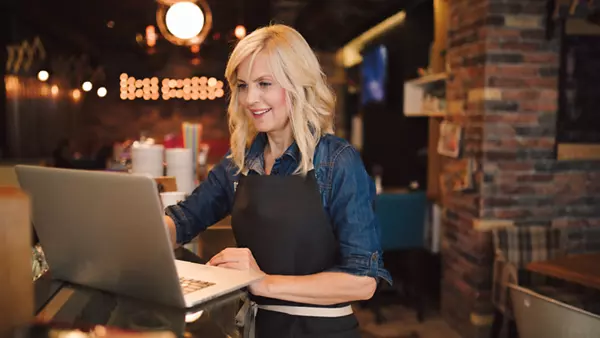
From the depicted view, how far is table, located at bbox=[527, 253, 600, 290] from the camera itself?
2.48 m

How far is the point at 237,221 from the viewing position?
154 cm

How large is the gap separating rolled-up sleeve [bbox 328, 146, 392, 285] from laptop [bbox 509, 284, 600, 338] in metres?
0.78

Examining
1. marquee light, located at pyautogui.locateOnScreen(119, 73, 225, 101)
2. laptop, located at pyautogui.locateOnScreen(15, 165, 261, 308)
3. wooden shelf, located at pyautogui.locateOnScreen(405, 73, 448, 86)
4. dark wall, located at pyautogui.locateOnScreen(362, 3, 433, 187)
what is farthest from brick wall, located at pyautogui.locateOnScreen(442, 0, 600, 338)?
marquee light, located at pyautogui.locateOnScreen(119, 73, 225, 101)

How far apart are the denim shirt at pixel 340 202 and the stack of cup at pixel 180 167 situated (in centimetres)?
92

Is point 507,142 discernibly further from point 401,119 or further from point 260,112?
point 401,119

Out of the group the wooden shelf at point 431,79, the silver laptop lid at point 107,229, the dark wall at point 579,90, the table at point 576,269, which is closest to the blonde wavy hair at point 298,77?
the silver laptop lid at point 107,229

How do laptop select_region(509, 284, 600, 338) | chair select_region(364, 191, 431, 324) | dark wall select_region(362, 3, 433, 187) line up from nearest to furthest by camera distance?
laptop select_region(509, 284, 600, 338), chair select_region(364, 191, 431, 324), dark wall select_region(362, 3, 433, 187)

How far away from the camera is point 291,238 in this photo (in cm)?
148

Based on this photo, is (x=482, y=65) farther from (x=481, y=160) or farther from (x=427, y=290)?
(x=427, y=290)

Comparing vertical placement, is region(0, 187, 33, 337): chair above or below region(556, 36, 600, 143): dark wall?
below

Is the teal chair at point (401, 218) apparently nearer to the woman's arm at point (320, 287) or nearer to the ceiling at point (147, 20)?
the ceiling at point (147, 20)

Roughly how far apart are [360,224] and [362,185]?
4.0 inches

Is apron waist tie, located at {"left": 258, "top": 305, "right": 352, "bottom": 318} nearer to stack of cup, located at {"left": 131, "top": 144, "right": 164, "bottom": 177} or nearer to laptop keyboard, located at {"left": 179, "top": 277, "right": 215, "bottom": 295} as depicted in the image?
laptop keyboard, located at {"left": 179, "top": 277, "right": 215, "bottom": 295}

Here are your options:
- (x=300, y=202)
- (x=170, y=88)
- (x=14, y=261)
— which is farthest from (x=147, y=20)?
(x=14, y=261)
